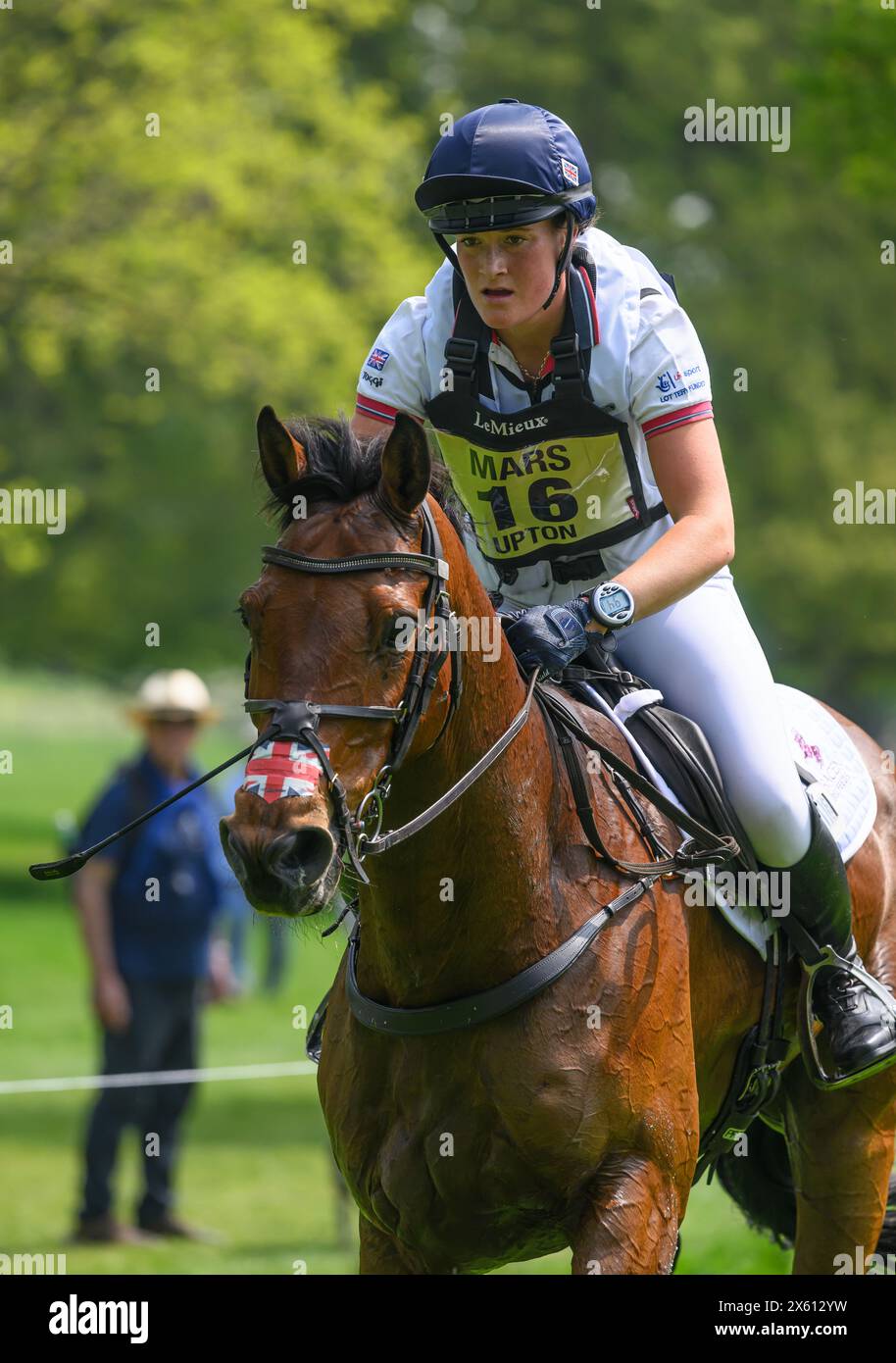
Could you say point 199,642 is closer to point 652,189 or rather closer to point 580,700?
point 652,189

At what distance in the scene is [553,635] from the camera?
419 cm

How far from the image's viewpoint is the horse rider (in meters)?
4.35

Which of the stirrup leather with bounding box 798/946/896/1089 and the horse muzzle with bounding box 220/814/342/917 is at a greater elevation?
the horse muzzle with bounding box 220/814/342/917

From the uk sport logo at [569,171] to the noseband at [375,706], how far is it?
106cm

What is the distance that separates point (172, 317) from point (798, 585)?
31.0 ft

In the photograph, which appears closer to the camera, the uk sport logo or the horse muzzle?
the horse muzzle

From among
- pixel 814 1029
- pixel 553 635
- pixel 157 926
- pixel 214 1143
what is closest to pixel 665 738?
pixel 553 635

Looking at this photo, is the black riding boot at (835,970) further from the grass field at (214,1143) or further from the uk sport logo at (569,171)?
the uk sport logo at (569,171)

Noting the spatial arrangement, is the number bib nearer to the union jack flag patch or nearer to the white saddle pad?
the white saddle pad

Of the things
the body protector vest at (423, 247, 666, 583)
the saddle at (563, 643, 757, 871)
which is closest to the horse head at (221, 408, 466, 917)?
the body protector vest at (423, 247, 666, 583)

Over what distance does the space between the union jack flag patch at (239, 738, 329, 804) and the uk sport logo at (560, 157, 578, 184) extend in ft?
5.72

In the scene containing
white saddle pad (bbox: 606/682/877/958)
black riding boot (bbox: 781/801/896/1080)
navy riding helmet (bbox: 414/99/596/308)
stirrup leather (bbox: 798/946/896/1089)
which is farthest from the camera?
white saddle pad (bbox: 606/682/877/958)

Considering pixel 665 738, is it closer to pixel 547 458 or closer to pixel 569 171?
pixel 547 458

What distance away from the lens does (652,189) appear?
24891 mm
